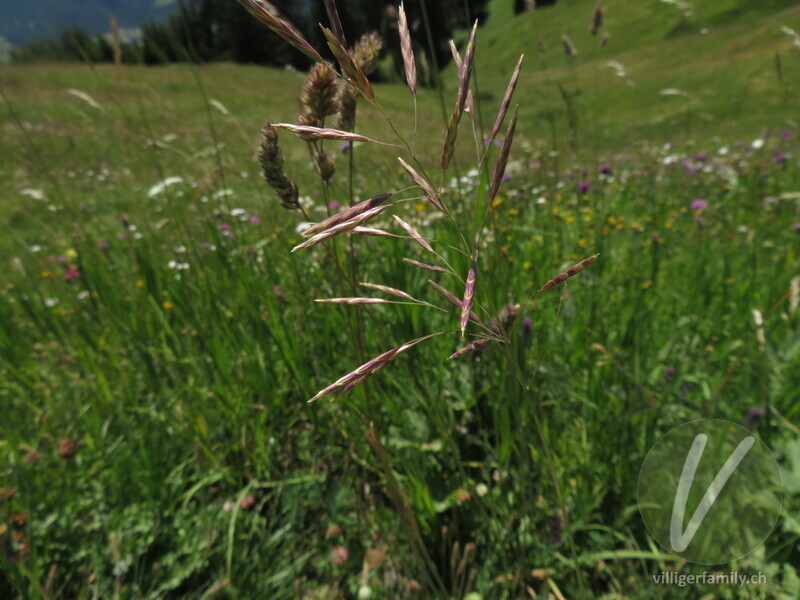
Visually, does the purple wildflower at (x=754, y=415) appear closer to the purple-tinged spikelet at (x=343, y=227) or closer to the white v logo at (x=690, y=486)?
the white v logo at (x=690, y=486)

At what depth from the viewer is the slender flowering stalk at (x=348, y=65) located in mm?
525

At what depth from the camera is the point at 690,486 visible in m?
1.21

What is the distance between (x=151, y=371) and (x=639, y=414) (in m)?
2.07

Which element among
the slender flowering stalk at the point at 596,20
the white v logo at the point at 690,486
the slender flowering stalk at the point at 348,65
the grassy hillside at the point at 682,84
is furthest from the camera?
the grassy hillside at the point at 682,84

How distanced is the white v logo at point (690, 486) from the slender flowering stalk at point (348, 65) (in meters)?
1.07

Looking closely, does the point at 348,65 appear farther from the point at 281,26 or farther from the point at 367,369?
the point at 367,369

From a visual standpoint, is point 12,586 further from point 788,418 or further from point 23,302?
point 788,418

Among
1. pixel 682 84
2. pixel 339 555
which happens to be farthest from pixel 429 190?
pixel 682 84

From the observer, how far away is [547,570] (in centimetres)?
138

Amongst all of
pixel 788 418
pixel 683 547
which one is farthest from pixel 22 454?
pixel 788 418

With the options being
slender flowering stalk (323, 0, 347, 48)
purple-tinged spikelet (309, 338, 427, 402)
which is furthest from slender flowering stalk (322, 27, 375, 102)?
purple-tinged spikelet (309, 338, 427, 402)

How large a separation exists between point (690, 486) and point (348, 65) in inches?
50.6

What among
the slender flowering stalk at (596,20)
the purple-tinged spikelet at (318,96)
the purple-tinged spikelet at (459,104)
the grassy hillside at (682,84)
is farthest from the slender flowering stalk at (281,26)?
the slender flowering stalk at (596,20)

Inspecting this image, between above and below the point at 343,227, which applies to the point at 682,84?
below
